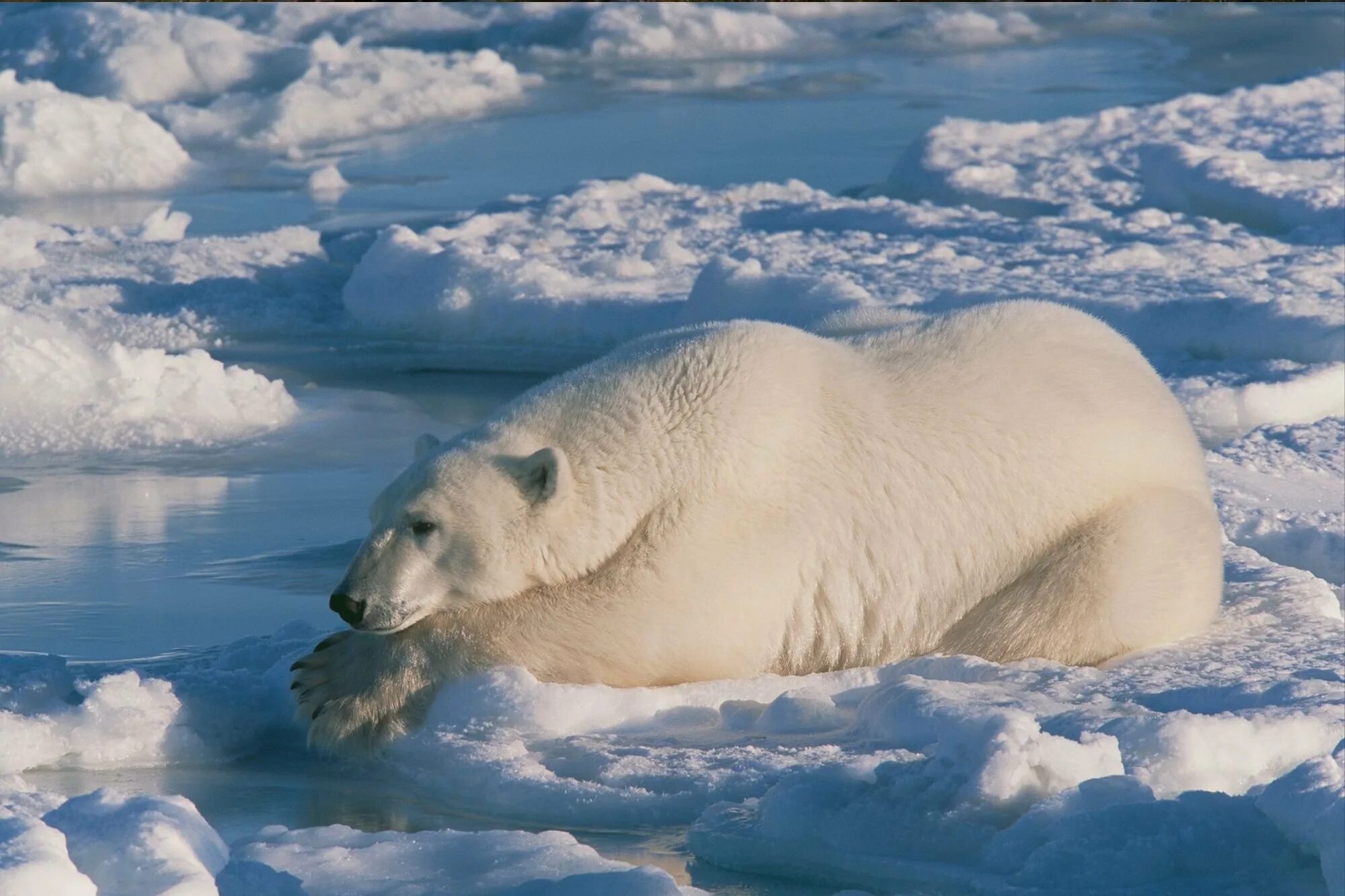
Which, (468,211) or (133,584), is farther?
(468,211)

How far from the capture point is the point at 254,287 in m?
9.19

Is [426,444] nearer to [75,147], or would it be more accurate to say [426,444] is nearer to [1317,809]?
[1317,809]

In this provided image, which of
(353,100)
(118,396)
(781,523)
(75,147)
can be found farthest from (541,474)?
A: (353,100)

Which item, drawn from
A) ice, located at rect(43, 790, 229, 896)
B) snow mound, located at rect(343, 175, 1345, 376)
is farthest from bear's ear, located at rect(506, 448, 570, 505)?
snow mound, located at rect(343, 175, 1345, 376)

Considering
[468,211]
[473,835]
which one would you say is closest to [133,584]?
[473,835]

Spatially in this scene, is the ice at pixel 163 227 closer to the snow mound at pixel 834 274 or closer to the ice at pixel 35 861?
the snow mound at pixel 834 274

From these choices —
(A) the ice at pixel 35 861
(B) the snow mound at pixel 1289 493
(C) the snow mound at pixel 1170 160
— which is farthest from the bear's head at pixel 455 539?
(C) the snow mound at pixel 1170 160

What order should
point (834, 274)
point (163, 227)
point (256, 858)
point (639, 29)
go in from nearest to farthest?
point (256, 858) < point (834, 274) < point (163, 227) < point (639, 29)

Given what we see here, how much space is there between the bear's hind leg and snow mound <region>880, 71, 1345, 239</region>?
5.59 m

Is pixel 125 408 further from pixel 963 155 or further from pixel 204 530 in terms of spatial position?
pixel 963 155

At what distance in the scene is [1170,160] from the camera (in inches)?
431

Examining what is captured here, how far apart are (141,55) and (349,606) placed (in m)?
14.2

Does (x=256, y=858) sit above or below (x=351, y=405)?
above

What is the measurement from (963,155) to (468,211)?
327 centimetres
